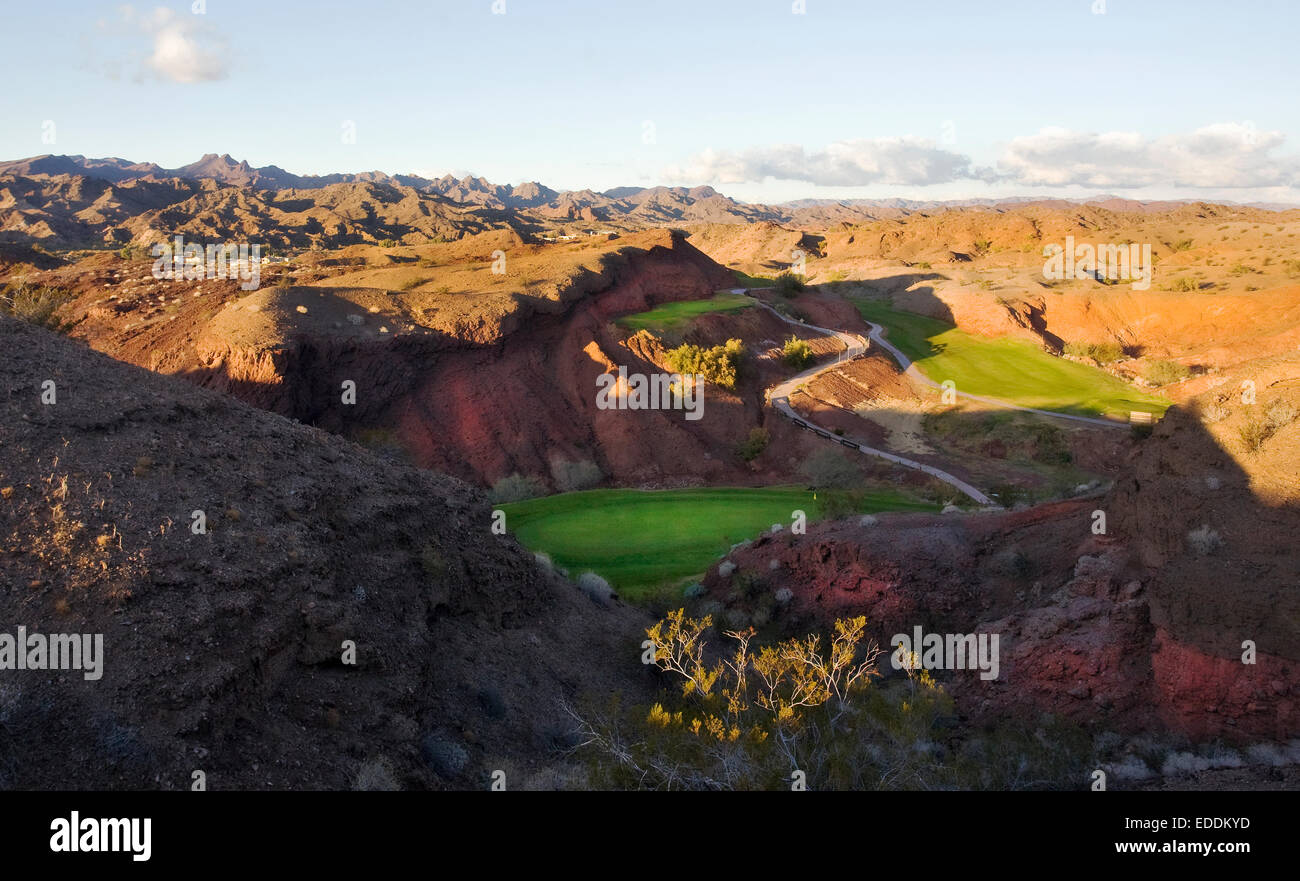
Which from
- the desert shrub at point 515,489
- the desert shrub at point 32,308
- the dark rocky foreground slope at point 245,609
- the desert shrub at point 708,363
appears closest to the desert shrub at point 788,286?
the desert shrub at point 708,363

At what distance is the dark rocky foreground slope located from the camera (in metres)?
6.93

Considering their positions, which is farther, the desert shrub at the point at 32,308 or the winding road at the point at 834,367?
the winding road at the point at 834,367

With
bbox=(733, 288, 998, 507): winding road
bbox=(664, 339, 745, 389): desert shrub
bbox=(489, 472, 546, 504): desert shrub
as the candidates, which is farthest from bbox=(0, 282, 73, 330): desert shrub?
bbox=(733, 288, 998, 507): winding road

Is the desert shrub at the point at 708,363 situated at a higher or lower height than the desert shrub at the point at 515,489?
higher

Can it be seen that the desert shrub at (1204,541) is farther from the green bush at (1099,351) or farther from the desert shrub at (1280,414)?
the green bush at (1099,351)

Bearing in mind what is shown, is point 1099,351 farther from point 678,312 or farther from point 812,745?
point 812,745

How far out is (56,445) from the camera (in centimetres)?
966

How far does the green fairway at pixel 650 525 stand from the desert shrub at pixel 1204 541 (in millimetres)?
10073

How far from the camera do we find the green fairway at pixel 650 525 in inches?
732

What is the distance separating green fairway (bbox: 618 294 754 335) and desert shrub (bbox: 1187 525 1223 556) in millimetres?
29593

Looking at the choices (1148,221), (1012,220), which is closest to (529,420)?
(1012,220)

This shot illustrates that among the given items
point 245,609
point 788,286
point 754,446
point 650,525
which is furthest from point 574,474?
point 788,286

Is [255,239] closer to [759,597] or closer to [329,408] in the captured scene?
[329,408]

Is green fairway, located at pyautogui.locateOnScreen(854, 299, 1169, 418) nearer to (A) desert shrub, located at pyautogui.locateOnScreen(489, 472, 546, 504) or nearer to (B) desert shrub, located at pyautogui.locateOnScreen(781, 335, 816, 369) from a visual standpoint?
(B) desert shrub, located at pyautogui.locateOnScreen(781, 335, 816, 369)
